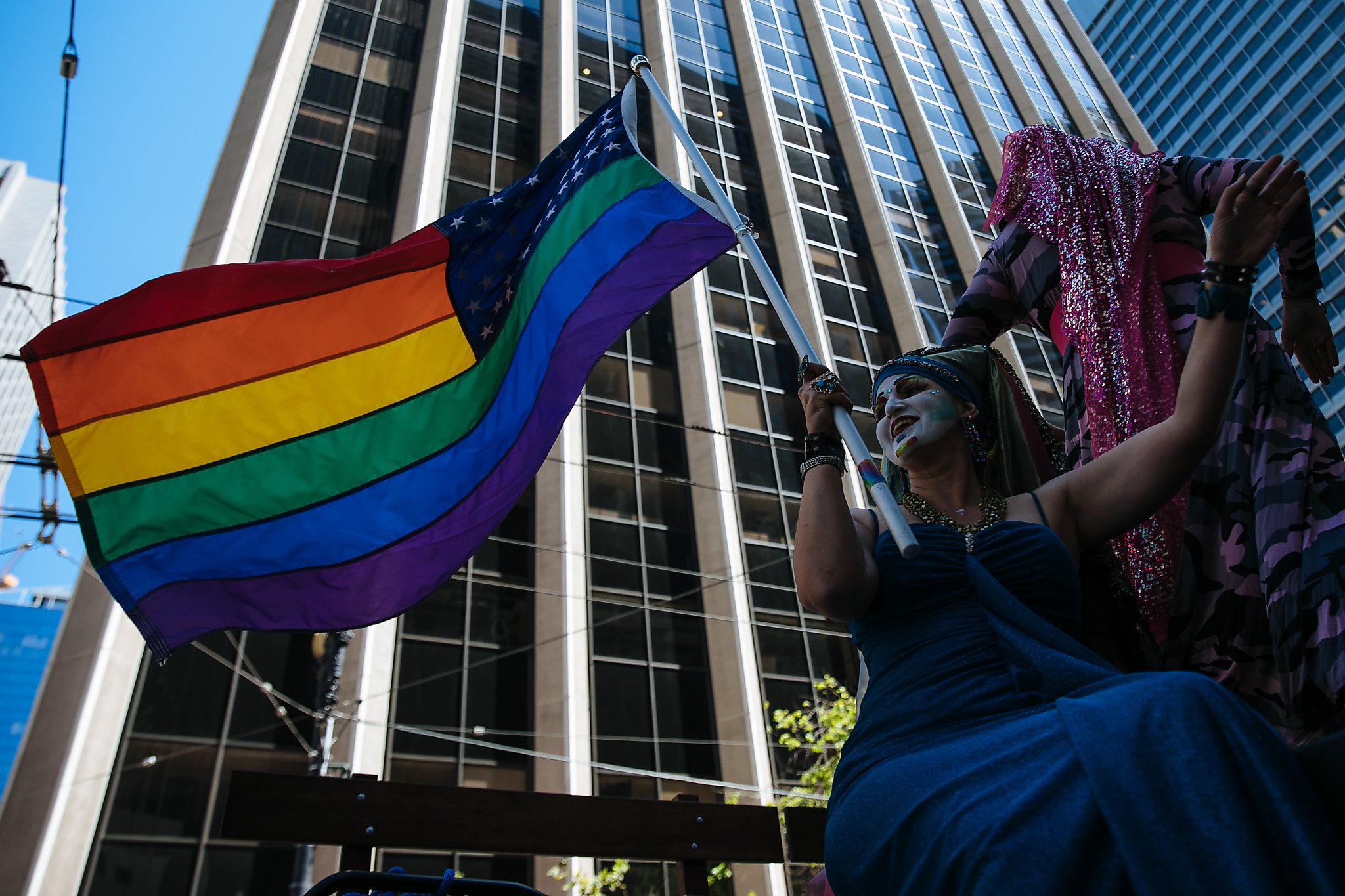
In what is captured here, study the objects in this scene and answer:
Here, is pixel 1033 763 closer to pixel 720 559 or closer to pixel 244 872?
pixel 244 872

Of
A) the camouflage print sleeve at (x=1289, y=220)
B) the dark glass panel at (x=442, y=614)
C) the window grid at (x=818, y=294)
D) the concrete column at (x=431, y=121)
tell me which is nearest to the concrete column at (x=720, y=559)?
the window grid at (x=818, y=294)

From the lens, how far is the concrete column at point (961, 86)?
121ft

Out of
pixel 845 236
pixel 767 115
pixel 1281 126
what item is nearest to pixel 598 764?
pixel 845 236

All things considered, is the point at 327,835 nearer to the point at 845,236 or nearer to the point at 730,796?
the point at 730,796

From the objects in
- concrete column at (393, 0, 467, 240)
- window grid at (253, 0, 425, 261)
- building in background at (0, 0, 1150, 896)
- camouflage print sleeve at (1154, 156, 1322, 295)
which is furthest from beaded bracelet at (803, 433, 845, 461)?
concrete column at (393, 0, 467, 240)

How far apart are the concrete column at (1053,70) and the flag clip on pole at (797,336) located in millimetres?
39210

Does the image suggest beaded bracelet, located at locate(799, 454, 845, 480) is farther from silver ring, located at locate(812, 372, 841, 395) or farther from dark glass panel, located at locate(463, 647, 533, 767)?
dark glass panel, located at locate(463, 647, 533, 767)

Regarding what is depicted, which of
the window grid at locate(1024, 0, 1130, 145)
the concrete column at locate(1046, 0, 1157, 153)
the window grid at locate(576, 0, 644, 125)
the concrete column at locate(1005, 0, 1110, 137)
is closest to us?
the window grid at locate(576, 0, 644, 125)

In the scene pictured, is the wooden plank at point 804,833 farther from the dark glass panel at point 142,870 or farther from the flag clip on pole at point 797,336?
the dark glass panel at point 142,870

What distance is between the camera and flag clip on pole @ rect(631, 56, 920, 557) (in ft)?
7.54

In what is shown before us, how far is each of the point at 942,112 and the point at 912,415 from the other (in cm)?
3872

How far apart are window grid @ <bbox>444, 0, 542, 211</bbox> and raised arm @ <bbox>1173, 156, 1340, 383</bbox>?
2366cm

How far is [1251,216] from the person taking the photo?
244cm

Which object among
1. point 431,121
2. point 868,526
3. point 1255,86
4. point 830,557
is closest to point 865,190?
point 431,121
